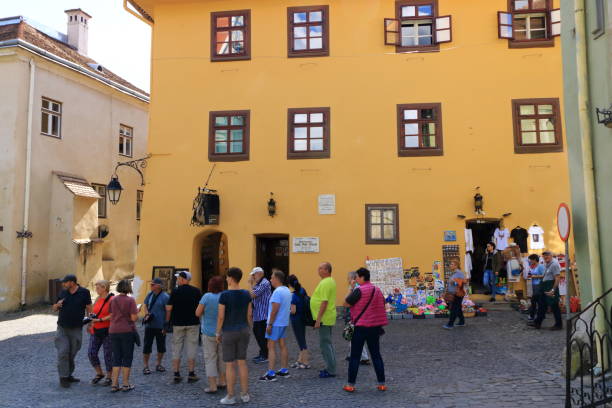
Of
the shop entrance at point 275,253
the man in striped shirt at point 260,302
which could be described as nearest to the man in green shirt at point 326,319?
the man in striped shirt at point 260,302

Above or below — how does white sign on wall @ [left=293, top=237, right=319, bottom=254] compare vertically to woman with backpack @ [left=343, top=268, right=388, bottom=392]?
above

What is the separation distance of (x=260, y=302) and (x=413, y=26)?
33.6 feet

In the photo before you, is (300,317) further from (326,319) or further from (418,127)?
(418,127)

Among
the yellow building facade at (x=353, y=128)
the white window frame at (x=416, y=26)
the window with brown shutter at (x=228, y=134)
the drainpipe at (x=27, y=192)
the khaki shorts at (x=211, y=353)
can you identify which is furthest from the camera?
the drainpipe at (x=27, y=192)

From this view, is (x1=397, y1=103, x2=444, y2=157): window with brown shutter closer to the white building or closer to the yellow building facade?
the yellow building facade

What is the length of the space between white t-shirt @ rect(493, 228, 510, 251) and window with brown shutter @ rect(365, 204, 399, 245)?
2733 mm

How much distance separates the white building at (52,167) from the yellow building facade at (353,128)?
16.6ft

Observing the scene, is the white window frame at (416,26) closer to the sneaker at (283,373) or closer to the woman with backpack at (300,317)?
the woman with backpack at (300,317)

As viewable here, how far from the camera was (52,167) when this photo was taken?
778 inches

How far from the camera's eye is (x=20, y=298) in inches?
717

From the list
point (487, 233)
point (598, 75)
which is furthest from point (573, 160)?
point (487, 233)

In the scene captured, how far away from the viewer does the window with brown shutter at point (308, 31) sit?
16156 millimetres

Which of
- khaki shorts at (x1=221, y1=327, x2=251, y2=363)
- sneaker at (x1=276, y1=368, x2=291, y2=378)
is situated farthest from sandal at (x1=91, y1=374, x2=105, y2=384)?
sneaker at (x1=276, y1=368, x2=291, y2=378)

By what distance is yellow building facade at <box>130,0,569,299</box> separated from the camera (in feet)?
50.3
